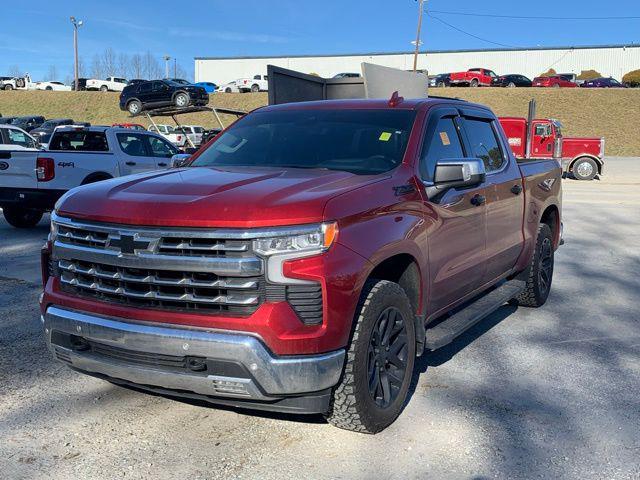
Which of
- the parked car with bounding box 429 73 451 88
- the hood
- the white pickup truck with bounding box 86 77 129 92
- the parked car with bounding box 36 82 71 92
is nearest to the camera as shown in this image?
the hood

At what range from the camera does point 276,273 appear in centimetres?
319

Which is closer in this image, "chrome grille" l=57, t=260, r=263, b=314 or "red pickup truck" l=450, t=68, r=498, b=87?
"chrome grille" l=57, t=260, r=263, b=314

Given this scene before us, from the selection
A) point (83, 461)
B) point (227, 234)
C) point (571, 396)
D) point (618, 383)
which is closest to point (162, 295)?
point (227, 234)

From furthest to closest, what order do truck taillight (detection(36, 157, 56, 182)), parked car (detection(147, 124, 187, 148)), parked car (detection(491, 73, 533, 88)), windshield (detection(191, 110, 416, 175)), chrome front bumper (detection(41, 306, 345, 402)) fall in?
parked car (detection(491, 73, 533, 88)) → parked car (detection(147, 124, 187, 148)) → truck taillight (detection(36, 157, 56, 182)) → windshield (detection(191, 110, 416, 175)) → chrome front bumper (detection(41, 306, 345, 402))

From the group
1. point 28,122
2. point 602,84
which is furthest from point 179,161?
point 602,84

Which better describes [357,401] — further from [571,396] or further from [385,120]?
[385,120]

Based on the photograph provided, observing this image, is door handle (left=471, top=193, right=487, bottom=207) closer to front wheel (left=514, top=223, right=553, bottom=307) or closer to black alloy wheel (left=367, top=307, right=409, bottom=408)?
black alloy wheel (left=367, top=307, right=409, bottom=408)

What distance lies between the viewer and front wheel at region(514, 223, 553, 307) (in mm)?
6379

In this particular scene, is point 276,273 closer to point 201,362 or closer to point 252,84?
point 201,362

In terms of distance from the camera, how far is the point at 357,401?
3467 mm

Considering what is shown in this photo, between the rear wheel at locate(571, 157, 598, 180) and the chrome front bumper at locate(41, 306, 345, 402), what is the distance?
2430cm

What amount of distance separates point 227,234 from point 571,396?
2.66 meters

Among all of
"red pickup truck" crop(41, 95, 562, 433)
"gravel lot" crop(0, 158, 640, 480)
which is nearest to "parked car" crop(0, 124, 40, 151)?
"gravel lot" crop(0, 158, 640, 480)

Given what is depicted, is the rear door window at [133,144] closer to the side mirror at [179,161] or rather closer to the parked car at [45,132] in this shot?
the side mirror at [179,161]
